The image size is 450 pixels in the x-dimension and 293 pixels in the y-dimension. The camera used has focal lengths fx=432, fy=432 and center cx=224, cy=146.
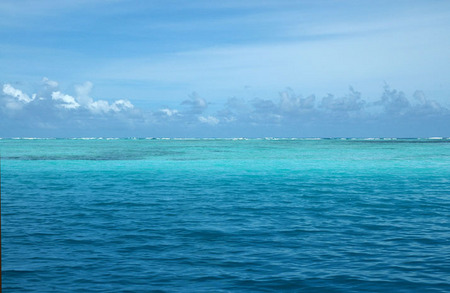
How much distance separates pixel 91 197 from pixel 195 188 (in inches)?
231

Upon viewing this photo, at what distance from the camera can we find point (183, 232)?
12242 mm

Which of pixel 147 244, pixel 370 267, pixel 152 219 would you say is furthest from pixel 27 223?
pixel 370 267

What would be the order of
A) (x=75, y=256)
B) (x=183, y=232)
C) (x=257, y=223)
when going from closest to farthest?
(x=75, y=256)
(x=183, y=232)
(x=257, y=223)

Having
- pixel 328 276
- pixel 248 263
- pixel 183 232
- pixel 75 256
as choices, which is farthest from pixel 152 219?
pixel 328 276

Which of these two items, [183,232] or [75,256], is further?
[183,232]

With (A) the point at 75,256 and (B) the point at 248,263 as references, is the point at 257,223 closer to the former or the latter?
(B) the point at 248,263

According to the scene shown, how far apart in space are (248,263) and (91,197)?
12.5m

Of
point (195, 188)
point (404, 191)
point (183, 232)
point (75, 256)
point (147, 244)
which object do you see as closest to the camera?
point (75, 256)

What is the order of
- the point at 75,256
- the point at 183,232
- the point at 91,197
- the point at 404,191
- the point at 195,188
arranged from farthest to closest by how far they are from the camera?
the point at 195,188
the point at 404,191
the point at 91,197
the point at 183,232
the point at 75,256

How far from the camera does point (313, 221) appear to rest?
13727 millimetres

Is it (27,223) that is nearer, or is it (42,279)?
(42,279)

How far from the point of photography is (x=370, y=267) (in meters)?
8.91

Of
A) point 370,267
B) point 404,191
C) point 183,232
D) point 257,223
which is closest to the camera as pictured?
point 370,267

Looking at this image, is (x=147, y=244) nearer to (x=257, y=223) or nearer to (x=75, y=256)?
(x=75, y=256)
